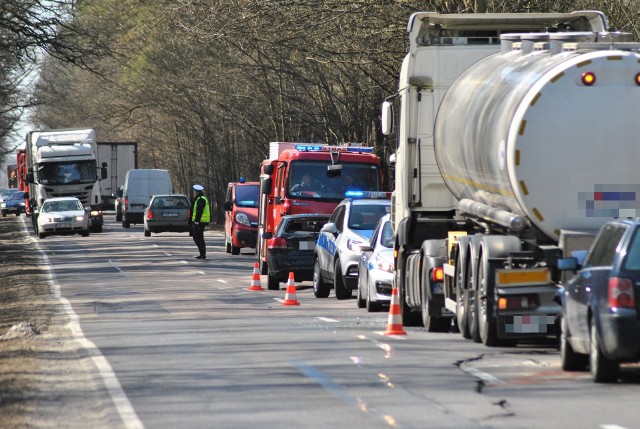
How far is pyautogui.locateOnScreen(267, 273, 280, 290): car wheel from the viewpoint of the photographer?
2640 cm

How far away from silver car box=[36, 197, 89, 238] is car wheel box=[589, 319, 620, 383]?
42.1m

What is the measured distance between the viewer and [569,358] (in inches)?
507

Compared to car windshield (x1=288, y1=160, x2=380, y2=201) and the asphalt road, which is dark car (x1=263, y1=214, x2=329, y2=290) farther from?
the asphalt road

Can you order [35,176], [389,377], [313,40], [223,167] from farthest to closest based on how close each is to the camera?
[223,167] < [35,176] < [313,40] < [389,377]

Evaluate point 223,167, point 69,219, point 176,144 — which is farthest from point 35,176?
point 176,144

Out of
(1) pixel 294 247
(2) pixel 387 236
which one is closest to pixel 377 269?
(2) pixel 387 236

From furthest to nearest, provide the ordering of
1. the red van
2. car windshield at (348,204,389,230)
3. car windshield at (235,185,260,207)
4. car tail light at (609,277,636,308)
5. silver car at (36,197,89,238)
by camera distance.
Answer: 1. silver car at (36,197,89,238)
2. the red van
3. car windshield at (235,185,260,207)
4. car windshield at (348,204,389,230)
5. car tail light at (609,277,636,308)

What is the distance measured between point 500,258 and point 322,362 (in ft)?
7.49

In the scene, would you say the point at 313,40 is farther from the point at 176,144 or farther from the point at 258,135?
the point at 176,144

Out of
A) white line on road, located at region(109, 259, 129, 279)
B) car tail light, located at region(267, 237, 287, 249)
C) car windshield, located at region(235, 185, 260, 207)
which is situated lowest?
white line on road, located at region(109, 259, 129, 279)

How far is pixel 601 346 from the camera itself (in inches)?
460

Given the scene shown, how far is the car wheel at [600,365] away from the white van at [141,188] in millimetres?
52397

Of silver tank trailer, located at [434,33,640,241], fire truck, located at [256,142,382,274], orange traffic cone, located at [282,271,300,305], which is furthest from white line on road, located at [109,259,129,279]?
silver tank trailer, located at [434,33,640,241]

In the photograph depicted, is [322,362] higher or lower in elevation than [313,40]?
lower
